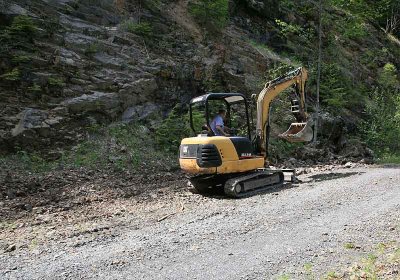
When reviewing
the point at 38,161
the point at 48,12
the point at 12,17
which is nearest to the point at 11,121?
the point at 38,161

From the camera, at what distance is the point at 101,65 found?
1438cm

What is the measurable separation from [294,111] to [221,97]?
2899 millimetres

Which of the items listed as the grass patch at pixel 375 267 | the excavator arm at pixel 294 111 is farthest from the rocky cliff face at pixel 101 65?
the grass patch at pixel 375 267

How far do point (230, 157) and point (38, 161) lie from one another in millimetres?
5695

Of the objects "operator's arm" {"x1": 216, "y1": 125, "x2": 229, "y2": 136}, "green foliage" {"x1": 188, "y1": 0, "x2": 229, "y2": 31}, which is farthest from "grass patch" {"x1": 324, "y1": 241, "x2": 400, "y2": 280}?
"green foliage" {"x1": 188, "y1": 0, "x2": 229, "y2": 31}

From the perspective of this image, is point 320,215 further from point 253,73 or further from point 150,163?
point 253,73

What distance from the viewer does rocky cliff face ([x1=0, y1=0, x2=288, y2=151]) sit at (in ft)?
40.1

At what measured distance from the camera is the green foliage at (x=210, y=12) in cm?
1866

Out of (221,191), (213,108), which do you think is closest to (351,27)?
(213,108)

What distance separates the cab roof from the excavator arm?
913 millimetres

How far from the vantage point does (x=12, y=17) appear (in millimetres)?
13266

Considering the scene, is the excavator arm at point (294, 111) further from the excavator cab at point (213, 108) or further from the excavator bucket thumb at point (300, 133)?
the excavator cab at point (213, 108)

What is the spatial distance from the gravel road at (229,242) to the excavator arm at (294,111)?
2564mm

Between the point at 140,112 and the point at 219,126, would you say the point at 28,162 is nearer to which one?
the point at 140,112
